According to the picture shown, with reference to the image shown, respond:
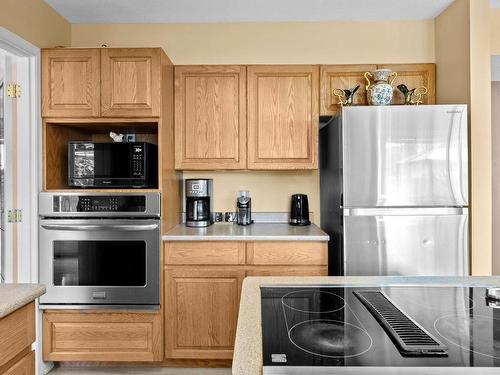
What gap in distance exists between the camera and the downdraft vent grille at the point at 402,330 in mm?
783

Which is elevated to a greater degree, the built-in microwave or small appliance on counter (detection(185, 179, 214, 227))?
the built-in microwave

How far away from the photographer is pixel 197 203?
298 centimetres

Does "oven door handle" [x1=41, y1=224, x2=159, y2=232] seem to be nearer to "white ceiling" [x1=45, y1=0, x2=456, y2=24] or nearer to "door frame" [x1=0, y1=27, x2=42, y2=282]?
"door frame" [x1=0, y1=27, x2=42, y2=282]

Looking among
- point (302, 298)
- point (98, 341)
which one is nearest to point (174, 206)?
point (98, 341)

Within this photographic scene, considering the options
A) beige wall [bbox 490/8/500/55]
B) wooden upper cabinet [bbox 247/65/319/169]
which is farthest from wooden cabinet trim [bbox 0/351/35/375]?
beige wall [bbox 490/8/500/55]

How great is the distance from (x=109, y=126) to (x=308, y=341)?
8.06 feet

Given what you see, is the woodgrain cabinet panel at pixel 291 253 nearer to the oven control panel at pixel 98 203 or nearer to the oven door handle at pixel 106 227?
the oven door handle at pixel 106 227

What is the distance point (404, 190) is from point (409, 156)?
0.21 metres

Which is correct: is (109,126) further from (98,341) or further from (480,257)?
(480,257)

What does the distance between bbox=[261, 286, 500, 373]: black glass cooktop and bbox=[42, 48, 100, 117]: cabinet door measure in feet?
6.45

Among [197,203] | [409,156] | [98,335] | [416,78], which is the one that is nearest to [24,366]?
[98,335]

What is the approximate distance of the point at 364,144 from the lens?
95.9 inches

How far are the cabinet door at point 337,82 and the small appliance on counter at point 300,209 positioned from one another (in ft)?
2.16

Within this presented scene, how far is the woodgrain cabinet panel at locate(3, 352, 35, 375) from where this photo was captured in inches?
46.9
